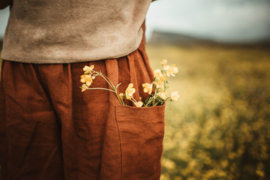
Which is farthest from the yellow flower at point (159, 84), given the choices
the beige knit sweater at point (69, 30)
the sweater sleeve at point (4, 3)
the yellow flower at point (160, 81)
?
the sweater sleeve at point (4, 3)

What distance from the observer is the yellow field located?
1.74 metres

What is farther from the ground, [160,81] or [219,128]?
[160,81]

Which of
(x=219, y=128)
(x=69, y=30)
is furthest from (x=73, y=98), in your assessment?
(x=219, y=128)

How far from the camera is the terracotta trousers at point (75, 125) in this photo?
71 centimetres

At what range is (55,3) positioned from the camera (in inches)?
25.4

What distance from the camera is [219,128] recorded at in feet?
7.91

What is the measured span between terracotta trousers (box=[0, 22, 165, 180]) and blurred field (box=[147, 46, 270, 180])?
3.88 ft

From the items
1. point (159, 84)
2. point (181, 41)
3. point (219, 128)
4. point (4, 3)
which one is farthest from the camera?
point (181, 41)

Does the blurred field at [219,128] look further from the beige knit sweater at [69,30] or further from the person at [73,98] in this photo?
the beige knit sweater at [69,30]

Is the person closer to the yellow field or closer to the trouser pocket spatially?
the trouser pocket

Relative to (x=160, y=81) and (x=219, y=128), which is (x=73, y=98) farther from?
(x=219, y=128)

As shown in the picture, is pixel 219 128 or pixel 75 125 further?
pixel 219 128

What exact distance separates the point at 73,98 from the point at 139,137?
408mm

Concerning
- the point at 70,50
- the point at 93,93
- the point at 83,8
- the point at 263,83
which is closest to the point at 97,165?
the point at 93,93
